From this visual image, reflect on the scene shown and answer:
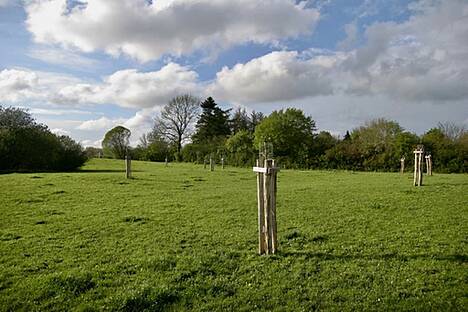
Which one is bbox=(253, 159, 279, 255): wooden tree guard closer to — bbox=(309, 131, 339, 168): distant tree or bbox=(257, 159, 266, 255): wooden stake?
bbox=(257, 159, 266, 255): wooden stake

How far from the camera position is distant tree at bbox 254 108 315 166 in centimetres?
5481

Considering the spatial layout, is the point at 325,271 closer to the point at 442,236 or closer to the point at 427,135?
the point at 442,236

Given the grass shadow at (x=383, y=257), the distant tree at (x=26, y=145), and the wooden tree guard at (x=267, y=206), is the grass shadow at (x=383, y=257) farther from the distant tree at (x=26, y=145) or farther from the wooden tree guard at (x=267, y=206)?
the distant tree at (x=26, y=145)

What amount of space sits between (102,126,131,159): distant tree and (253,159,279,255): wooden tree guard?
8093cm

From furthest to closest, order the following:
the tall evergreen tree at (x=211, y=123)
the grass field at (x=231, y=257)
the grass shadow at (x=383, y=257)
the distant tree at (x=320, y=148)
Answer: the tall evergreen tree at (x=211, y=123) < the distant tree at (x=320, y=148) < the grass shadow at (x=383, y=257) < the grass field at (x=231, y=257)

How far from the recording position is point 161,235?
10789mm

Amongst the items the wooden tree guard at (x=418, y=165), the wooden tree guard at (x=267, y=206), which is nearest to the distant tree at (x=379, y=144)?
the wooden tree guard at (x=418, y=165)

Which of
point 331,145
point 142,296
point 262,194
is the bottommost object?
point 142,296

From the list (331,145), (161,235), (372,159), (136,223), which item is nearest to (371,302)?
(161,235)

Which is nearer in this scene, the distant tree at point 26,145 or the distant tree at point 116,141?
the distant tree at point 26,145

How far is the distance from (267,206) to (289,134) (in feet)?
157

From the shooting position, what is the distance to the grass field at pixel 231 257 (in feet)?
20.8

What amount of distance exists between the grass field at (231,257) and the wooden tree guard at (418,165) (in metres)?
6.33

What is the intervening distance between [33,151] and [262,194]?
39.9 metres
